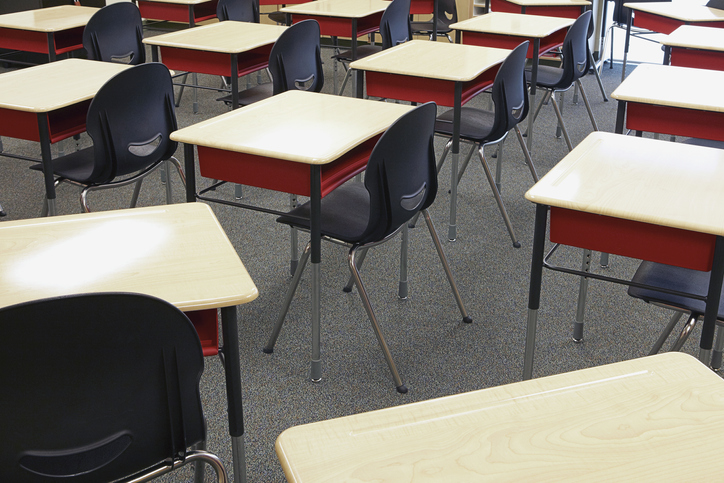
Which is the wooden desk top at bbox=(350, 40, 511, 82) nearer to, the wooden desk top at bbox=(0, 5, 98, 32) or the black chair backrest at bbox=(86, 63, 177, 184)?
the black chair backrest at bbox=(86, 63, 177, 184)

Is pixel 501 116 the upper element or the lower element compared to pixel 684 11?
lower

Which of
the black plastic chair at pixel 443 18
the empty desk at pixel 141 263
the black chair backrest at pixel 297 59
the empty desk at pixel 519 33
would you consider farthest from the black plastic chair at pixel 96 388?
the black plastic chair at pixel 443 18

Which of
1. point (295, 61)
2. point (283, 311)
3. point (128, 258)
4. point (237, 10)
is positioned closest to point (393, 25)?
point (237, 10)

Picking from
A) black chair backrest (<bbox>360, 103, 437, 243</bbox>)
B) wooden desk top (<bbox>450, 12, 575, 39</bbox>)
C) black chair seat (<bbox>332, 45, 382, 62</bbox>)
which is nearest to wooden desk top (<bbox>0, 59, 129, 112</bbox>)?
black chair backrest (<bbox>360, 103, 437, 243</bbox>)

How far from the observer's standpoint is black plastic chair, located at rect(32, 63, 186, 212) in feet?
8.93

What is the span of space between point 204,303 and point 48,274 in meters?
0.36

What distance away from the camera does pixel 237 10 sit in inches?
205

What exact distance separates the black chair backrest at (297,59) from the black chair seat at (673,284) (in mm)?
2179

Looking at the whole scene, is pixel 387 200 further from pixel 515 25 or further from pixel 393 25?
pixel 393 25

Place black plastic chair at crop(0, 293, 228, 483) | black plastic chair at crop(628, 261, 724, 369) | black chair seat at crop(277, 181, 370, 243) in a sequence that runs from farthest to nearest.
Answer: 1. black chair seat at crop(277, 181, 370, 243)
2. black plastic chair at crop(628, 261, 724, 369)
3. black plastic chair at crop(0, 293, 228, 483)

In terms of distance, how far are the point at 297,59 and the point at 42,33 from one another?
1.71 meters

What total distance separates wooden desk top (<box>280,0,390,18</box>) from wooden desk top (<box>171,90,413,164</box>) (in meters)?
2.17

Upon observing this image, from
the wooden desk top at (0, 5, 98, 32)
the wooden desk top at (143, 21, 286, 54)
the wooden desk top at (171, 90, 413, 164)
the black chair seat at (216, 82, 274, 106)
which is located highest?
the wooden desk top at (0, 5, 98, 32)

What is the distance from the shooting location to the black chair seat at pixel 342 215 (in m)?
2.39
